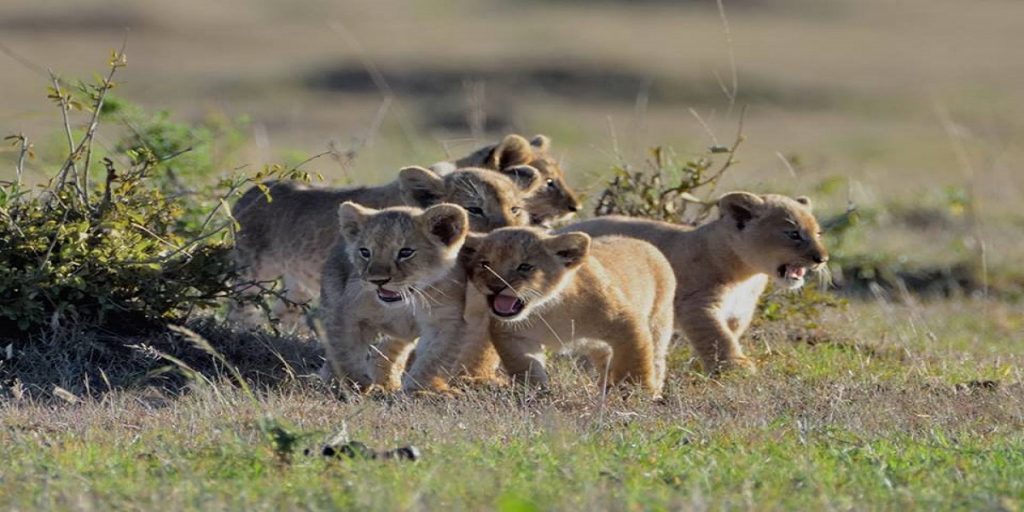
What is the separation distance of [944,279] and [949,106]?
75.5 feet

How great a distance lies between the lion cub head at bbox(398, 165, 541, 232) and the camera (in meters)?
9.51

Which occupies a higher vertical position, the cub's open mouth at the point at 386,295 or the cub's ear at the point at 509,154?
the cub's open mouth at the point at 386,295

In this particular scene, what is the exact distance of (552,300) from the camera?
27.9 feet

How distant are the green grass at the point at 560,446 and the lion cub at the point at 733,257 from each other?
566mm

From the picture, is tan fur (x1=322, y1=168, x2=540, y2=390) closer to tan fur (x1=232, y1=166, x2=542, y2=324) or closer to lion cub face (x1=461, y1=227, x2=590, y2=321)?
tan fur (x1=232, y1=166, x2=542, y2=324)

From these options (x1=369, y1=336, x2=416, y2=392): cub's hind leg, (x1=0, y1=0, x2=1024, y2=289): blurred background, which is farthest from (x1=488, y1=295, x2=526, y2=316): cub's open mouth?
(x1=0, y1=0, x2=1024, y2=289): blurred background

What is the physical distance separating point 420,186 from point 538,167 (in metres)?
1.12

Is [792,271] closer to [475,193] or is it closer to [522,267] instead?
[475,193]

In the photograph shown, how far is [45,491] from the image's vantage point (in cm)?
584

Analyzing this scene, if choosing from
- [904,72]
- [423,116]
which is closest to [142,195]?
[423,116]

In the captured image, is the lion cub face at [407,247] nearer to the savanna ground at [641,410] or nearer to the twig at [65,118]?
the savanna ground at [641,410]

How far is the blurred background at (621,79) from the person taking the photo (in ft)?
70.7

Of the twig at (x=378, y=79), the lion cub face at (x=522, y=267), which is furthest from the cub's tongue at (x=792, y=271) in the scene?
the twig at (x=378, y=79)

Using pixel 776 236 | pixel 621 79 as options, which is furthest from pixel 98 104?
pixel 621 79
